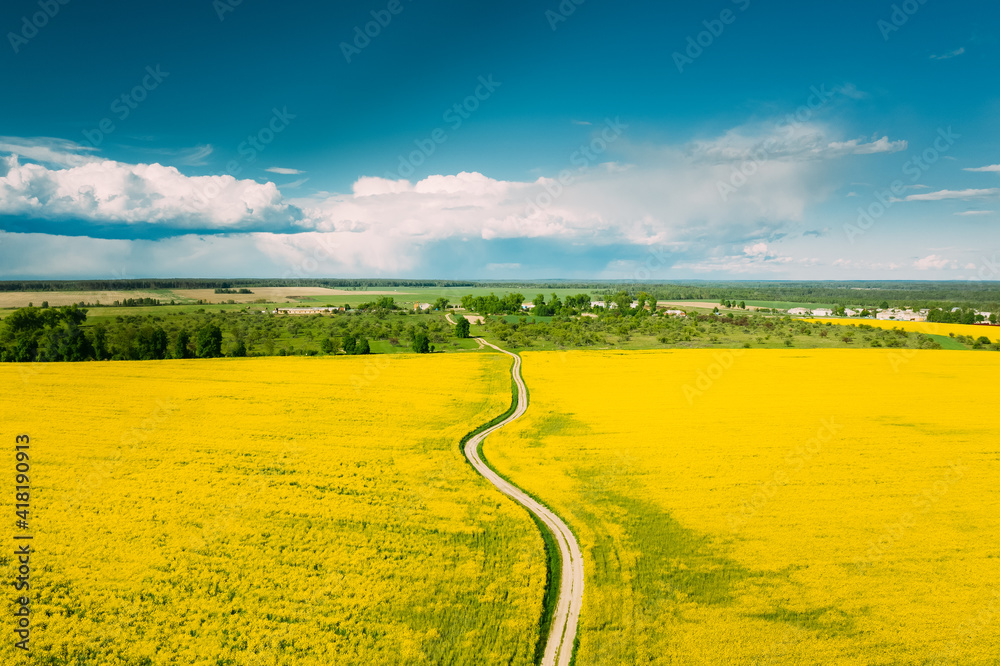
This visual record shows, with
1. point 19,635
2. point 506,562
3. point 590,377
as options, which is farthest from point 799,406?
point 19,635

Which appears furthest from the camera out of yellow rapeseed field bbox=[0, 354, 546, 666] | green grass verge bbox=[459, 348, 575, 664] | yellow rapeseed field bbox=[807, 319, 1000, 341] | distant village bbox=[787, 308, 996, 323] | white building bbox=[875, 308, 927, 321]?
white building bbox=[875, 308, 927, 321]

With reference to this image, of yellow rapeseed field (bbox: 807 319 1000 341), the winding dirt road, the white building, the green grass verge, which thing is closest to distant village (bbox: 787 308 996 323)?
the white building

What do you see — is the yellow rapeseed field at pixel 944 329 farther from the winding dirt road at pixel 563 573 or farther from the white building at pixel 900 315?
the winding dirt road at pixel 563 573

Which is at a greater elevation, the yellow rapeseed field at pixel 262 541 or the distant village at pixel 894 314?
the distant village at pixel 894 314

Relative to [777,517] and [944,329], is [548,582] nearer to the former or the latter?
[777,517]

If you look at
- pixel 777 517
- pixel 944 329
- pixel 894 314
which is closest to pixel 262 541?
pixel 777 517

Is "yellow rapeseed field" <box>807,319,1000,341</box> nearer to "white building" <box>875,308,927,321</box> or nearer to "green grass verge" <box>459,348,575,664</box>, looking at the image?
"white building" <box>875,308,927,321</box>

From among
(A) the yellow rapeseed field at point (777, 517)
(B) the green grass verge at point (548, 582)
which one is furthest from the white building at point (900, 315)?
(B) the green grass verge at point (548, 582)
